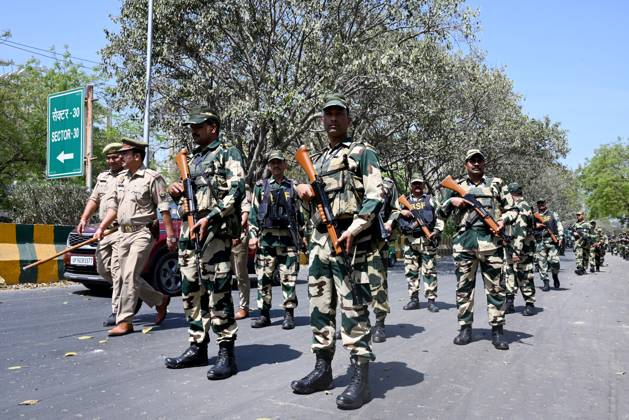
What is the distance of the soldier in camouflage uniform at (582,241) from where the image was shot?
18.0 metres

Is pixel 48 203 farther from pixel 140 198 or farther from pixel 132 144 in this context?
pixel 132 144

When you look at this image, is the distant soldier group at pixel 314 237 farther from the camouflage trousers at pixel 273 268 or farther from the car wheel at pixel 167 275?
the car wheel at pixel 167 275

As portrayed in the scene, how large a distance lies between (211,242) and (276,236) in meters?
2.45

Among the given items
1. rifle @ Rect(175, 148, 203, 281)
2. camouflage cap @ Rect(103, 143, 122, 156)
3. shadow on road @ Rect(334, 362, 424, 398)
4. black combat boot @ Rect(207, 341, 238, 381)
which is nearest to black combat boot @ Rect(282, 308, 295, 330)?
shadow on road @ Rect(334, 362, 424, 398)

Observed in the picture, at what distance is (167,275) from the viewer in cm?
933

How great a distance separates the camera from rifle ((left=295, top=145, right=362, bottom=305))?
3986mm

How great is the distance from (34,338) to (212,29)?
38.2 ft

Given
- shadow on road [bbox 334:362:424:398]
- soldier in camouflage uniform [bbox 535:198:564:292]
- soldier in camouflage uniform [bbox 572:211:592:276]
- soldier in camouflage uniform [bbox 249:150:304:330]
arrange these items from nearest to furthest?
shadow on road [bbox 334:362:424:398] < soldier in camouflage uniform [bbox 249:150:304:330] < soldier in camouflage uniform [bbox 535:198:564:292] < soldier in camouflage uniform [bbox 572:211:592:276]

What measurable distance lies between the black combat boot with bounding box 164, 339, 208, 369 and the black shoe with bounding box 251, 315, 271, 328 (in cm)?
199

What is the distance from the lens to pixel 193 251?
4.87m

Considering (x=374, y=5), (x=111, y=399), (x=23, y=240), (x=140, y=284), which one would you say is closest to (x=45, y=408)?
(x=111, y=399)

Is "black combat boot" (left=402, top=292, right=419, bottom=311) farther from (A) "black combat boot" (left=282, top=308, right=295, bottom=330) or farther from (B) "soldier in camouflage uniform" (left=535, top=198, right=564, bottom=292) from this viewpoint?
(B) "soldier in camouflage uniform" (left=535, top=198, right=564, bottom=292)

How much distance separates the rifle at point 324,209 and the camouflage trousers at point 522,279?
17.8ft

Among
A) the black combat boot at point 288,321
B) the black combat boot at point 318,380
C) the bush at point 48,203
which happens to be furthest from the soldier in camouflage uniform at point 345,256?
the bush at point 48,203
